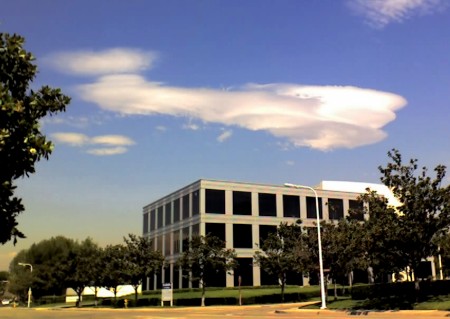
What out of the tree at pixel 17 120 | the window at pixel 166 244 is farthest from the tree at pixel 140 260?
the tree at pixel 17 120

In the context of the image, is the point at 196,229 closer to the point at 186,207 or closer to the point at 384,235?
the point at 186,207

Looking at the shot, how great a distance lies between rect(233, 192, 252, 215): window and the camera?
77.8 m

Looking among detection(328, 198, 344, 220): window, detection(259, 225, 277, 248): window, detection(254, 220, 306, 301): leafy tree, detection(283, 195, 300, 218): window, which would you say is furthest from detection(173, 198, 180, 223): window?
detection(254, 220, 306, 301): leafy tree

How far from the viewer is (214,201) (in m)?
76.3

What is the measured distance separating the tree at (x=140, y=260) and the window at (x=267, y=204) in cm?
2365

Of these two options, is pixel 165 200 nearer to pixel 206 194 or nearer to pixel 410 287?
pixel 206 194

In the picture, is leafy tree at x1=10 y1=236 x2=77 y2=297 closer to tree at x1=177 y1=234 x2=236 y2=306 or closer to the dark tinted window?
the dark tinted window

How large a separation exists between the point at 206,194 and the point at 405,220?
1865 inches

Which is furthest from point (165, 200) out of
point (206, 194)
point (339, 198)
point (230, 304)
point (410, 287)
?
point (410, 287)

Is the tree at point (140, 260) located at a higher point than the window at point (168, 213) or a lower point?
lower

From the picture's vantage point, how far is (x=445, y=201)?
3025 centimetres

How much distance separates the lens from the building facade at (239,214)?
7544 centimetres

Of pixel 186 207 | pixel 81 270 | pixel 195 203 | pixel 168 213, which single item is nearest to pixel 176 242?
pixel 186 207

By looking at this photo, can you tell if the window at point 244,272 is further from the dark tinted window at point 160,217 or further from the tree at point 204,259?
the tree at point 204,259
